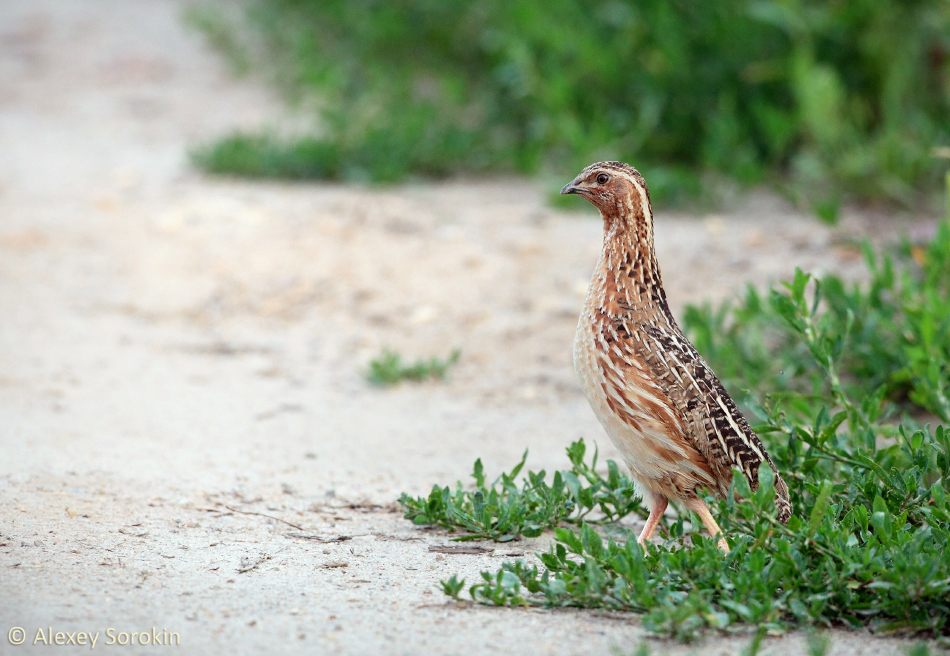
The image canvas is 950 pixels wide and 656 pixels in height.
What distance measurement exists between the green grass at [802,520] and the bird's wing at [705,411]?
0.51 feet

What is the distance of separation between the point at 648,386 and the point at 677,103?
4.95 meters

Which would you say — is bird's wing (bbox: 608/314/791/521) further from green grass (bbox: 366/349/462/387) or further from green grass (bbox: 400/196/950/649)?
green grass (bbox: 366/349/462/387)

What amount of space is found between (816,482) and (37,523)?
288 cm

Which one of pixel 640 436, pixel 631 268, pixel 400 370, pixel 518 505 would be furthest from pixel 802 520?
pixel 400 370

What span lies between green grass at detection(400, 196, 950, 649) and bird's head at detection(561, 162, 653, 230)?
0.63 m

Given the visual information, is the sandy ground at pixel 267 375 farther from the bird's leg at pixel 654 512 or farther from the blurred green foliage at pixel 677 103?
the bird's leg at pixel 654 512

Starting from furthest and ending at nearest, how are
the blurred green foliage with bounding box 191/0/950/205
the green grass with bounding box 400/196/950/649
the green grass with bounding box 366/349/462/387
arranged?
1. the blurred green foliage with bounding box 191/0/950/205
2. the green grass with bounding box 366/349/462/387
3. the green grass with bounding box 400/196/950/649

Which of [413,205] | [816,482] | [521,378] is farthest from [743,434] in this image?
[413,205]

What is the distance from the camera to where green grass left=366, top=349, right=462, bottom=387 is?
5965 mm

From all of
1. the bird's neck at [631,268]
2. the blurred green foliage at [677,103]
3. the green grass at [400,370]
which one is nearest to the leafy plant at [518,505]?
the bird's neck at [631,268]

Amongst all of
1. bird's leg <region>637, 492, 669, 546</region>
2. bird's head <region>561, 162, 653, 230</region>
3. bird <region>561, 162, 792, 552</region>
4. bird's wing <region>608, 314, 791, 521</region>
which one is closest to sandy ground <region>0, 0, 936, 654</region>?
bird's leg <region>637, 492, 669, 546</region>

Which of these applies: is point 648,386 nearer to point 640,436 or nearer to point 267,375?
point 640,436

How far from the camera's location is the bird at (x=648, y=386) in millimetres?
3791

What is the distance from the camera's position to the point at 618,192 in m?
4.11
